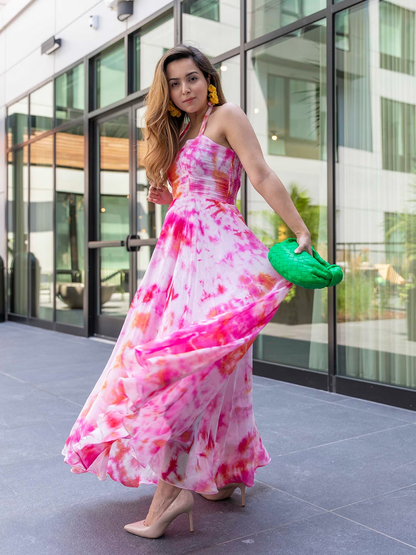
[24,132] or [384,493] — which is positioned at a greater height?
[24,132]

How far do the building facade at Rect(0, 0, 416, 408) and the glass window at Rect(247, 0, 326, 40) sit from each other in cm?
1

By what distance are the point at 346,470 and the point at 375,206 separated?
7.44ft

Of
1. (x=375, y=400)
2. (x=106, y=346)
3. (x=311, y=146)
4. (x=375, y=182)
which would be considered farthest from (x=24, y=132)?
(x=375, y=400)

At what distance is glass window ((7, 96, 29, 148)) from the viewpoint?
10.3m

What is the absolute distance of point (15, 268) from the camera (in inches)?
425

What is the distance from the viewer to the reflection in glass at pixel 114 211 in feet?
25.4

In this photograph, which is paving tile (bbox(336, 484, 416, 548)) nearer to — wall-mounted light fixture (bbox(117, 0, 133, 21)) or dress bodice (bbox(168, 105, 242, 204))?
dress bodice (bbox(168, 105, 242, 204))

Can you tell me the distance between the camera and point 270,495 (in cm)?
250

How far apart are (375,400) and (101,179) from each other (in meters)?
5.31

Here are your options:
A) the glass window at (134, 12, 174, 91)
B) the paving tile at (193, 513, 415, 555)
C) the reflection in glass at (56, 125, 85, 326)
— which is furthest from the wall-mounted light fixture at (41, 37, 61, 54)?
the paving tile at (193, 513, 415, 555)

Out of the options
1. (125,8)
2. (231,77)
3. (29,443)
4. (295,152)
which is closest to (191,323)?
(29,443)

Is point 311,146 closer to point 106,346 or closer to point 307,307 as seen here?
point 307,307

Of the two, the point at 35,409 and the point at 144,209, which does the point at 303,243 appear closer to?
the point at 35,409

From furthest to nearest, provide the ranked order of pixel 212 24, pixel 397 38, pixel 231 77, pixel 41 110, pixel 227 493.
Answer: pixel 41 110 → pixel 212 24 → pixel 231 77 → pixel 397 38 → pixel 227 493
